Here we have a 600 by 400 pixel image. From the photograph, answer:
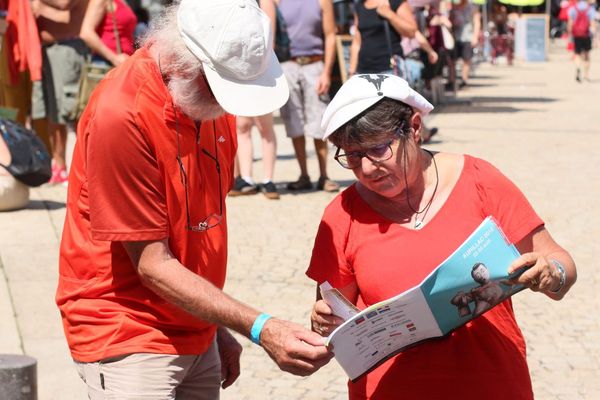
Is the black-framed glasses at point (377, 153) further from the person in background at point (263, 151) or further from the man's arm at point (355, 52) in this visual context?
the man's arm at point (355, 52)

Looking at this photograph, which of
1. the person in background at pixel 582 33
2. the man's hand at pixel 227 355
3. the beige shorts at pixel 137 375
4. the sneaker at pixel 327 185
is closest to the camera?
the beige shorts at pixel 137 375

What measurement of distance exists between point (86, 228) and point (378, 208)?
0.79 meters

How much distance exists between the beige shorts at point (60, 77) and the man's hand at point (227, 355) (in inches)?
268

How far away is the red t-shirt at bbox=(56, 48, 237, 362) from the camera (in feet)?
10.1

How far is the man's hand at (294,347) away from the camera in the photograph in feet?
10.0

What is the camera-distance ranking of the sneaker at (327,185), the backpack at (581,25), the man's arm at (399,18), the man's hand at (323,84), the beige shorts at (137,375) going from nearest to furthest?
the beige shorts at (137,375) → the man's hand at (323,84) → the sneaker at (327,185) → the man's arm at (399,18) → the backpack at (581,25)

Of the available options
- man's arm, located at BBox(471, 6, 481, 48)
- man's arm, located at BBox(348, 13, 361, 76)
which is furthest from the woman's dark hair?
man's arm, located at BBox(471, 6, 481, 48)

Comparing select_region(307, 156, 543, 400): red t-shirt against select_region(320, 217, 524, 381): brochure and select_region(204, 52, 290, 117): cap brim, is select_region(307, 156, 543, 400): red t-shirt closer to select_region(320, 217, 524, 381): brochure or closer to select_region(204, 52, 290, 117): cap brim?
select_region(320, 217, 524, 381): brochure

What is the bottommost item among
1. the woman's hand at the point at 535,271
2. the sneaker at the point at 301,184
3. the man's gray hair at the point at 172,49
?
the sneaker at the point at 301,184

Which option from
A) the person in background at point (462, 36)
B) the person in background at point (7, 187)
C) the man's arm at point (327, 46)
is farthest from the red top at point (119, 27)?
the person in background at point (462, 36)

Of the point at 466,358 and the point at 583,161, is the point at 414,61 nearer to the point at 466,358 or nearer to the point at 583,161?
the point at 583,161

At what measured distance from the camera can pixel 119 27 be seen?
10289mm

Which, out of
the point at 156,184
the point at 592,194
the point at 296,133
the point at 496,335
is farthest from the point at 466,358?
the point at 592,194

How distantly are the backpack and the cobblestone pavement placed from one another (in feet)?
41.8
